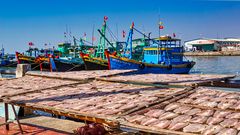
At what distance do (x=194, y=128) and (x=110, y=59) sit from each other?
94.6ft

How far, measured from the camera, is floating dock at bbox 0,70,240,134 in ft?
15.4

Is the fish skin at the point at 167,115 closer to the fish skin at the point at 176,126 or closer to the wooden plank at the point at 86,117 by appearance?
the fish skin at the point at 176,126

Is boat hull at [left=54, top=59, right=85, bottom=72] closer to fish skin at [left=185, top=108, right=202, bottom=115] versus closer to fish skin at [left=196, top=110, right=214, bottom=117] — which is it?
fish skin at [left=185, top=108, right=202, bottom=115]

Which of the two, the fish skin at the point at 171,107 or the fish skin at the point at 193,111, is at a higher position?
the fish skin at the point at 171,107

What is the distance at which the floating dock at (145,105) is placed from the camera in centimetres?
470

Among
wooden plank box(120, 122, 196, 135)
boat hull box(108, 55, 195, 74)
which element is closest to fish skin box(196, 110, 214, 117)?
wooden plank box(120, 122, 196, 135)

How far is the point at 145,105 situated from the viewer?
589cm

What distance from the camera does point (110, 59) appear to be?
109ft

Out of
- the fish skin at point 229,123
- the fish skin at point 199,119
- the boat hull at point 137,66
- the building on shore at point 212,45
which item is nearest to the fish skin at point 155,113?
the fish skin at point 199,119

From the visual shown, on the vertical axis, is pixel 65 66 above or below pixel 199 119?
below

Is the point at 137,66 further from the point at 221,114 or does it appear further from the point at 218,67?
the point at 218,67

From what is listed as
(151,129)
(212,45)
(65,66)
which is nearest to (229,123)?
(151,129)

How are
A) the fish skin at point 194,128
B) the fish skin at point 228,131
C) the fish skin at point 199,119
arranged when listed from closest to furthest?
1. the fish skin at point 228,131
2. the fish skin at point 194,128
3. the fish skin at point 199,119

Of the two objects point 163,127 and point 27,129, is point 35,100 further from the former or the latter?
point 163,127
